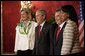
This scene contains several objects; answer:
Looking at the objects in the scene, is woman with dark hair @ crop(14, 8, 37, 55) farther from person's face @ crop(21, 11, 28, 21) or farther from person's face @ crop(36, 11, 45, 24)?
person's face @ crop(36, 11, 45, 24)

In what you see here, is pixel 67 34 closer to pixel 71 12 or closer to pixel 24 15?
pixel 71 12

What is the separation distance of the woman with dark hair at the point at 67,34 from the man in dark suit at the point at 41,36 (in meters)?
0.42

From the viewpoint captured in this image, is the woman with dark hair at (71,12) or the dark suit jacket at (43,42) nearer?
the woman with dark hair at (71,12)

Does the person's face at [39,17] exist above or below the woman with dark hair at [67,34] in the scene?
above

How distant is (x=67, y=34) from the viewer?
8.98ft

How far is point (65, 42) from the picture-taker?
9.00 feet

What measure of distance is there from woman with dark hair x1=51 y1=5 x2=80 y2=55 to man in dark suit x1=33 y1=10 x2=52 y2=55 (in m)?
0.42

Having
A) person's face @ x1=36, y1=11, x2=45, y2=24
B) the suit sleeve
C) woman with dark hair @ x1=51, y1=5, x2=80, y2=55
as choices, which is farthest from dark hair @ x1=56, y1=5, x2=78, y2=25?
person's face @ x1=36, y1=11, x2=45, y2=24

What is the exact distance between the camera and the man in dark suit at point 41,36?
11.3 ft

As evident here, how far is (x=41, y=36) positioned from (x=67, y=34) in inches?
31.8

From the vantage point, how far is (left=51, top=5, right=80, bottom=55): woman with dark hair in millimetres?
2736

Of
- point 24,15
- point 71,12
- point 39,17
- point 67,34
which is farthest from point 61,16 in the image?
point 24,15

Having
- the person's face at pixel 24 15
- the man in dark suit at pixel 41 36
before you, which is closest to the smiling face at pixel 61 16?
the man in dark suit at pixel 41 36

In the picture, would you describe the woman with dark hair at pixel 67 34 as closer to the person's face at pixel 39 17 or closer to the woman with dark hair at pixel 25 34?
the person's face at pixel 39 17
